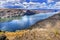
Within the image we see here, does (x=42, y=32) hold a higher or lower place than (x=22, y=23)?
lower

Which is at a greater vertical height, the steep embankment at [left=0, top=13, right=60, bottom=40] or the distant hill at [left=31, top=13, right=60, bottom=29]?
the distant hill at [left=31, top=13, right=60, bottom=29]

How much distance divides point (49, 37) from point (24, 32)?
333mm

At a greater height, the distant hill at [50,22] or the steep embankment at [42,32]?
the distant hill at [50,22]

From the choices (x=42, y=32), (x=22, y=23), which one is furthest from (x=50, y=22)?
(x=22, y=23)

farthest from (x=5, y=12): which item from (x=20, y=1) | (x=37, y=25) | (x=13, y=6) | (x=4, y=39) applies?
(x=37, y=25)

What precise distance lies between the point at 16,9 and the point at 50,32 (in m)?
0.56

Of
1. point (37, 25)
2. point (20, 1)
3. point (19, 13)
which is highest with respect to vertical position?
point (20, 1)

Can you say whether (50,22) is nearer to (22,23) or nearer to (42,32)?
(42,32)

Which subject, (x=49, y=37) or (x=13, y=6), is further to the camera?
(x=13, y=6)

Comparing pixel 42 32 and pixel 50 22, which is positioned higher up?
pixel 50 22

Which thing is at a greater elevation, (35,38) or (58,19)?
(58,19)

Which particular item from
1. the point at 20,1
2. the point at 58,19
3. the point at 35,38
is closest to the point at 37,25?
the point at 35,38

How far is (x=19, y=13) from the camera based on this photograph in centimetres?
161

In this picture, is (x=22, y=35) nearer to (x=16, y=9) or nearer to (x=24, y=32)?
(x=24, y=32)
